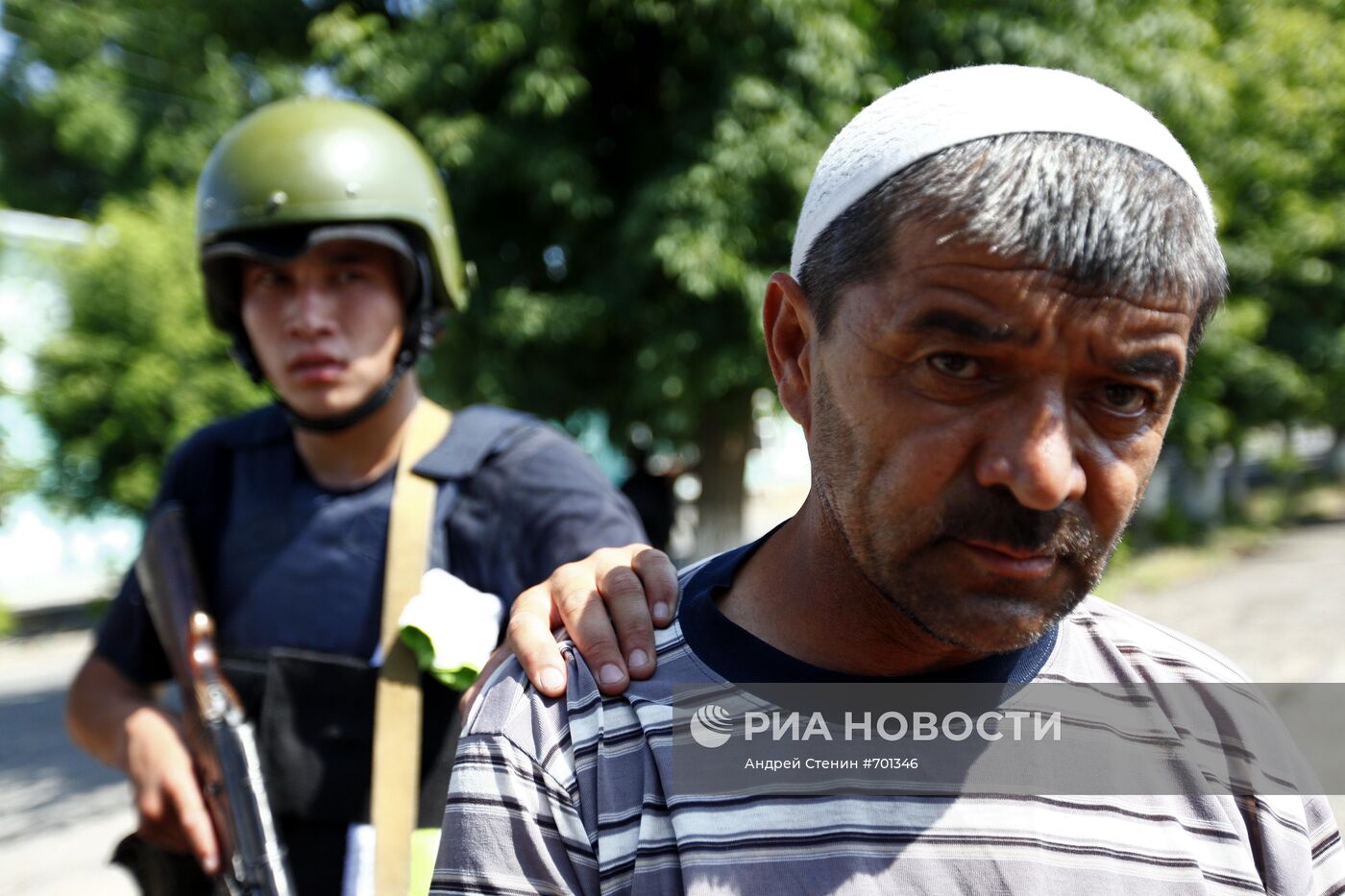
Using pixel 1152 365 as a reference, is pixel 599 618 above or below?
below

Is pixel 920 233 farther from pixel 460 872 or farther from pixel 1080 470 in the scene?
pixel 460 872

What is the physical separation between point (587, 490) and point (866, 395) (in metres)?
1.04

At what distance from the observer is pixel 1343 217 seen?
48.6 ft

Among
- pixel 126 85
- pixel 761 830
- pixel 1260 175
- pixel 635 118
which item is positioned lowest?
pixel 761 830

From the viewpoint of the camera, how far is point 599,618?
50.8 inches

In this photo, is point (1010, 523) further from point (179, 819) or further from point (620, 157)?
point (620, 157)

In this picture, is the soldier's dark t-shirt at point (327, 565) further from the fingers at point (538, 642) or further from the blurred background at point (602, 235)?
the blurred background at point (602, 235)

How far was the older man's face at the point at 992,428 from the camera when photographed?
1.06m

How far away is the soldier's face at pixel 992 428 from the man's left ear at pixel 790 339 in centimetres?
11

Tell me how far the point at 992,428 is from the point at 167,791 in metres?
1.78

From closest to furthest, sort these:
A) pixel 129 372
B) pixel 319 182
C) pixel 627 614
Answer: pixel 627 614
pixel 319 182
pixel 129 372

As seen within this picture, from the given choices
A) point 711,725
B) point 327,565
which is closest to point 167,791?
point 327,565

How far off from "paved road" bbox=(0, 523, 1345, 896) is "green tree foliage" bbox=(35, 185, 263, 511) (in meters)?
2.03

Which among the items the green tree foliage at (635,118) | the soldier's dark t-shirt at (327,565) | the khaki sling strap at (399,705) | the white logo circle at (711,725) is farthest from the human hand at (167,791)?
the green tree foliage at (635,118)
